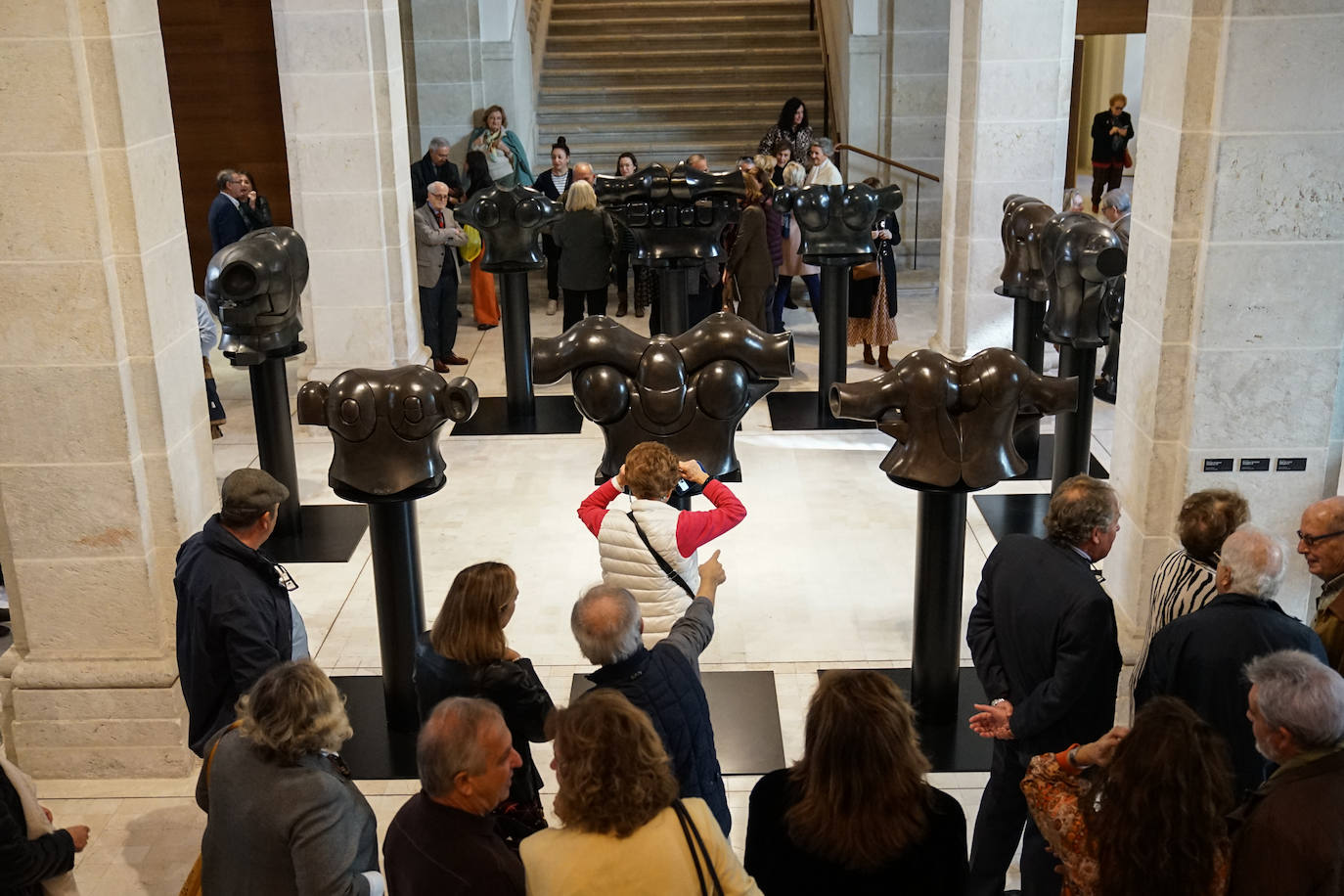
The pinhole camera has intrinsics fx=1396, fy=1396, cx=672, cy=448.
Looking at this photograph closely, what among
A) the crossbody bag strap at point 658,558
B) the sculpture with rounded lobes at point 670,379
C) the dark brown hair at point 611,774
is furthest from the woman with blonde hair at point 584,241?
the dark brown hair at point 611,774

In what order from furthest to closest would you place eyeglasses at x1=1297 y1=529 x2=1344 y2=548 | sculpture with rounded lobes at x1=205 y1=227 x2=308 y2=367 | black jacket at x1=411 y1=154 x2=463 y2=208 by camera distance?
black jacket at x1=411 y1=154 x2=463 y2=208, sculpture with rounded lobes at x1=205 y1=227 x2=308 y2=367, eyeglasses at x1=1297 y1=529 x2=1344 y2=548

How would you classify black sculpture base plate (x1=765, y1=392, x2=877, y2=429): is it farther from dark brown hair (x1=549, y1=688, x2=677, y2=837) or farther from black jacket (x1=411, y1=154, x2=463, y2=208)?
dark brown hair (x1=549, y1=688, x2=677, y2=837)

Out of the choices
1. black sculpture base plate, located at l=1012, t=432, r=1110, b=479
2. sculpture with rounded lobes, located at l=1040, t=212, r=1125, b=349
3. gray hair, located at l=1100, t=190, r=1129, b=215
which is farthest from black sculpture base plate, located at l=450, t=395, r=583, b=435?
gray hair, located at l=1100, t=190, r=1129, b=215

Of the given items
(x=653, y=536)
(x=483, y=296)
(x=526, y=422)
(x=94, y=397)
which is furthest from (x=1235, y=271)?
(x=483, y=296)

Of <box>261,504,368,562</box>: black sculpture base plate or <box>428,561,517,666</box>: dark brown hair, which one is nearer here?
<box>428,561,517,666</box>: dark brown hair

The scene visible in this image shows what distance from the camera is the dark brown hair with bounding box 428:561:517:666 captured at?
3.89 meters

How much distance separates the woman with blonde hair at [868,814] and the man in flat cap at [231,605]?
204 cm

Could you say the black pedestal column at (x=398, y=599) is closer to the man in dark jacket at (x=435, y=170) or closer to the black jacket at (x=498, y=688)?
the black jacket at (x=498, y=688)

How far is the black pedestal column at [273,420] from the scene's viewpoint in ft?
24.6

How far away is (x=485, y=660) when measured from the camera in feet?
12.8

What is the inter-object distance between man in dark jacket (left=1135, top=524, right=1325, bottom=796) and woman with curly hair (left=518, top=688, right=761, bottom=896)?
4.79ft

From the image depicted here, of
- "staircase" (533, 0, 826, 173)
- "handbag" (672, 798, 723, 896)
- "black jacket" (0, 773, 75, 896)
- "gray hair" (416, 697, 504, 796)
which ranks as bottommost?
"black jacket" (0, 773, 75, 896)

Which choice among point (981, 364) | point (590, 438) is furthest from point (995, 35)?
point (981, 364)

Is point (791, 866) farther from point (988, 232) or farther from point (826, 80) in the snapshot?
point (826, 80)
